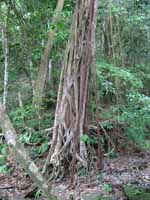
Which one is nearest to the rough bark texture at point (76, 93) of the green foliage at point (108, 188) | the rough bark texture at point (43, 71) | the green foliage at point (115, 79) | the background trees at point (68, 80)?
the background trees at point (68, 80)

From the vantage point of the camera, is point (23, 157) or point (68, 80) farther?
point (68, 80)

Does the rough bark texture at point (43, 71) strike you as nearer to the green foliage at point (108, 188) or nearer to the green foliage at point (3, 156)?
the green foliage at point (3, 156)

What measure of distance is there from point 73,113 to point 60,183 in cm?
109

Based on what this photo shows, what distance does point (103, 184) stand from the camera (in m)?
5.36

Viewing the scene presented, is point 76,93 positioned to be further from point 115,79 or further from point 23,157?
point 23,157

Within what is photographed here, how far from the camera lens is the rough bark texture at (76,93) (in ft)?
18.7

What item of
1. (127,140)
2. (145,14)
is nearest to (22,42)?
(127,140)

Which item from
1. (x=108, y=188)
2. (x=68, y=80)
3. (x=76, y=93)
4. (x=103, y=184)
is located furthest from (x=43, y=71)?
(x=108, y=188)

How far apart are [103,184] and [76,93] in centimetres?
145

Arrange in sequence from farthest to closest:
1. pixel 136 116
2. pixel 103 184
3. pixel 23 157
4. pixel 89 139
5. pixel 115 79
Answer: pixel 115 79 < pixel 136 116 < pixel 89 139 < pixel 103 184 < pixel 23 157

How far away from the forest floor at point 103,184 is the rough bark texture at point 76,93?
365 mm

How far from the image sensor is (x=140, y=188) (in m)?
5.25

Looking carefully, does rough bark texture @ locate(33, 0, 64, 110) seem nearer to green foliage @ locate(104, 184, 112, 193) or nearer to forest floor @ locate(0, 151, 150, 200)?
forest floor @ locate(0, 151, 150, 200)

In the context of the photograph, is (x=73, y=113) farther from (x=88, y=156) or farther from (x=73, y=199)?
(x=73, y=199)
